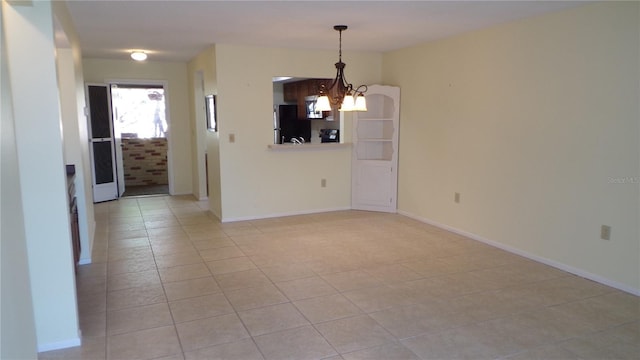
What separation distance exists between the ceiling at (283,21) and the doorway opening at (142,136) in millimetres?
2901

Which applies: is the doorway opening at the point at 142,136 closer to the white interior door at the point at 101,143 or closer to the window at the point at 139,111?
the window at the point at 139,111

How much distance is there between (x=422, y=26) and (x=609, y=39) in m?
1.61

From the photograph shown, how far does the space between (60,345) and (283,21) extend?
310cm

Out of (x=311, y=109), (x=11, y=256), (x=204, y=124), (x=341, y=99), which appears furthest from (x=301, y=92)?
(x=11, y=256)

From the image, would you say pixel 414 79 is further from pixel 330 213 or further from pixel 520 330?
pixel 520 330

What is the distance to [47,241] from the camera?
2.49 meters

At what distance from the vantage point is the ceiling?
11.6ft

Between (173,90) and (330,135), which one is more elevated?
(173,90)

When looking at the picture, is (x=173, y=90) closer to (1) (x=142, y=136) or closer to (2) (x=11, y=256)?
(1) (x=142, y=136)

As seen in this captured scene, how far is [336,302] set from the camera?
3.29 m

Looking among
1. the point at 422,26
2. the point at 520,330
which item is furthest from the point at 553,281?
the point at 422,26

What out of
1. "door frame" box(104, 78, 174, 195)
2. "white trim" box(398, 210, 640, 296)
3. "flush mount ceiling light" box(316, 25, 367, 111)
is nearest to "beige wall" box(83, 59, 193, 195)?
"door frame" box(104, 78, 174, 195)

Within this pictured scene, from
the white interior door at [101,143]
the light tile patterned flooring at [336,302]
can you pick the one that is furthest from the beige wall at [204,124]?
the white interior door at [101,143]

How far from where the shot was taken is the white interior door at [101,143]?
6.88 m
